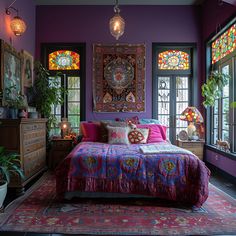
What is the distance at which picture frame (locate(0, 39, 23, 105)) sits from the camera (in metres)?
3.58

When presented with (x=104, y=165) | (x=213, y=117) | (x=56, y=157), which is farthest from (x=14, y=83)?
(x=213, y=117)

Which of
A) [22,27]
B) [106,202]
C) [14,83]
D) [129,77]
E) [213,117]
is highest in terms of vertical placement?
[22,27]

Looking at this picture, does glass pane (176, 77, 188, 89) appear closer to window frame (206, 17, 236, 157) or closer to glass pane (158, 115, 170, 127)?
window frame (206, 17, 236, 157)

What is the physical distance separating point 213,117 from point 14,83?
4093 mm

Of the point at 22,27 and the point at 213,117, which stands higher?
the point at 22,27

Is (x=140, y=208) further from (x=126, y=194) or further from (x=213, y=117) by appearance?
(x=213, y=117)

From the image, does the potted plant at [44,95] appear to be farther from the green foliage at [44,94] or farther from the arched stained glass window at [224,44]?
the arched stained glass window at [224,44]

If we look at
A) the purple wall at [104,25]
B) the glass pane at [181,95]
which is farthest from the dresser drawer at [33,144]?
the glass pane at [181,95]

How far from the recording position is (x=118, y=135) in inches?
158

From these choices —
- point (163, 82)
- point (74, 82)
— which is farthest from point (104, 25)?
point (163, 82)

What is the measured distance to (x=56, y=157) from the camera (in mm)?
4727

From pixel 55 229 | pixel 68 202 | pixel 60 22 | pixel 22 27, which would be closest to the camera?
pixel 55 229

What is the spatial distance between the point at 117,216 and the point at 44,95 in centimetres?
312

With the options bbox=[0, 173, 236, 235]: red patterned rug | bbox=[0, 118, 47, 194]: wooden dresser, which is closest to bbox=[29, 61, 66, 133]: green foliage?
bbox=[0, 118, 47, 194]: wooden dresser
